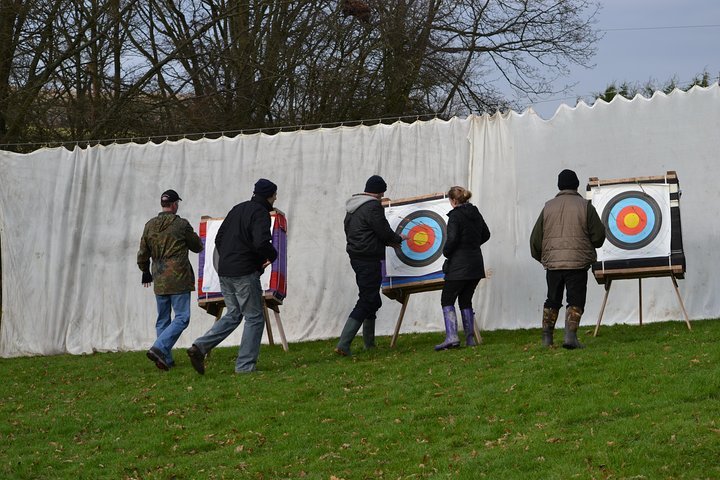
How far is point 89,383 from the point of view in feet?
37.2

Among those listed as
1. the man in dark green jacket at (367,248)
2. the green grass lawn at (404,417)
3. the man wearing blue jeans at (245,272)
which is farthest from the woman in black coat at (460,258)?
the man wearing blue jeans at (245,272)

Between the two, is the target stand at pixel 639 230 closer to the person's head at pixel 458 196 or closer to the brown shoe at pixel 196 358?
the person's head at pixel 458 196

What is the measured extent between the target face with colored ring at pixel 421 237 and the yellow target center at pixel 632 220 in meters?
1.99

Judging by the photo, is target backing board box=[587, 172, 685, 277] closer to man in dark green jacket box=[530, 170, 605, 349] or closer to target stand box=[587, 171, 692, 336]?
target stand box=[587, 171, 692, 336]

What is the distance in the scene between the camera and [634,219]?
11.6m

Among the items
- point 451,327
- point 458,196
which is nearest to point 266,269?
point 451,327

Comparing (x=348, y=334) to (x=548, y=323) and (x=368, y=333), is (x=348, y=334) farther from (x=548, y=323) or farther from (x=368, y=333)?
(x=548, y=323)

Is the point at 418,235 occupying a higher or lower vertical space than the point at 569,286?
higher

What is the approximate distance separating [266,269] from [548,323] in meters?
3.73

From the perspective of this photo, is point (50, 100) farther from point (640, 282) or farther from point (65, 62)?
point (640, 282)

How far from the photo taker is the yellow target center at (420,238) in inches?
480

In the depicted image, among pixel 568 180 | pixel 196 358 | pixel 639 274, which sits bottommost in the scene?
pixel 196 358

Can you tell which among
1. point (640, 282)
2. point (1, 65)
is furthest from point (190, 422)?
point (1, 65)

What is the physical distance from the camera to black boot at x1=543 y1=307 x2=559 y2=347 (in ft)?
34.6
